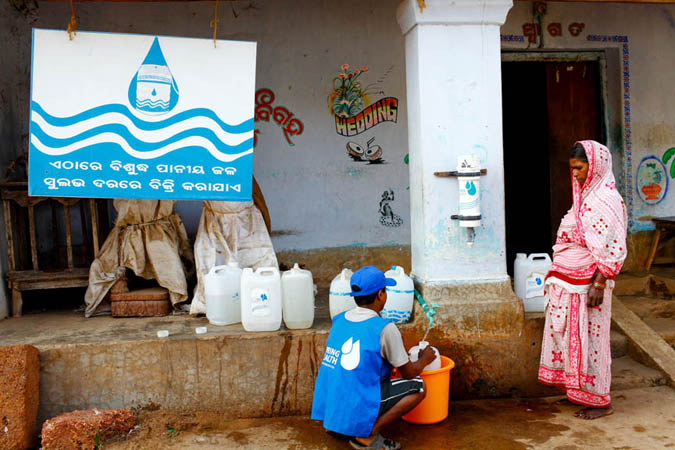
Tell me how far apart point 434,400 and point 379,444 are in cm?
60

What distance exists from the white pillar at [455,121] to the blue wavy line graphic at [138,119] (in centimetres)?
128

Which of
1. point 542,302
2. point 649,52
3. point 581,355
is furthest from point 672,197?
point 581,355

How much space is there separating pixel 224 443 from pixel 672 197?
5.36 meters

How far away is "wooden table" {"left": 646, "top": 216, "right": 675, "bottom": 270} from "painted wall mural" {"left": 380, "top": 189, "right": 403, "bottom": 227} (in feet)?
8.87

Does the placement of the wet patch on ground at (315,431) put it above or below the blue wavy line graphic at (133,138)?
below

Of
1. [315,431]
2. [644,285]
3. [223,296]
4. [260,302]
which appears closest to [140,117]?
[223,296]

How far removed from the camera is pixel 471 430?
153 inches

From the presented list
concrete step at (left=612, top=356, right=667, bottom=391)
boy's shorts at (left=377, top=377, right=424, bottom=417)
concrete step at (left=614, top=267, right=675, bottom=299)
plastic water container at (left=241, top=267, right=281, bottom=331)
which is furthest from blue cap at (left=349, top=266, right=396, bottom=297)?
concrete step at (left=614, top=267, right=675, bottom=299)

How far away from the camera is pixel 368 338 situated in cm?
340

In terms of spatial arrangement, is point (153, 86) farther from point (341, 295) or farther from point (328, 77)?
point (328, 77)

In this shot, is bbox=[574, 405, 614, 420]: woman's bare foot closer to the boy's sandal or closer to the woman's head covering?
the woman's head covering

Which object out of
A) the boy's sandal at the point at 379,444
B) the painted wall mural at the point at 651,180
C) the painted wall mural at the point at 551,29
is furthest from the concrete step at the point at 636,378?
the painted wall mural at the point at 551,29

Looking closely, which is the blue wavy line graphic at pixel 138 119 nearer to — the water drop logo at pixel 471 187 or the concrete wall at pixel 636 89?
the water drop logo at pixel 471 187

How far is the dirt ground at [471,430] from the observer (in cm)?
369
